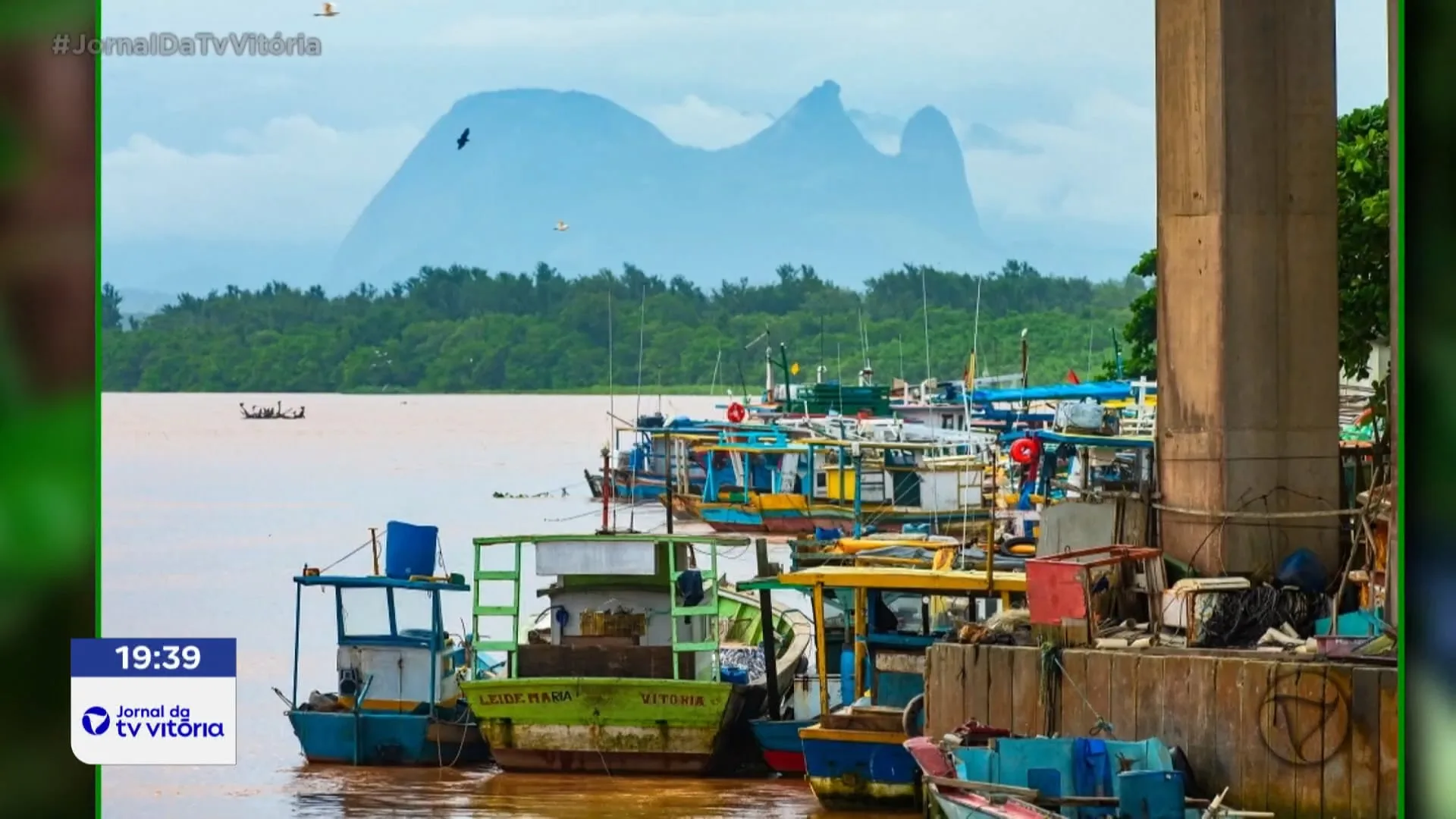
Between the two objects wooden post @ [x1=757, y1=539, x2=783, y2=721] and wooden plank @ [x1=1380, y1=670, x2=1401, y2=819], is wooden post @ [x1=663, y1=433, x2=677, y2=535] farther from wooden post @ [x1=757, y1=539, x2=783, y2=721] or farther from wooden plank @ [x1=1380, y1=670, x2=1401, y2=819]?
wooden plank @ [x1=1380, y1=670, x2=1401, y2=819]

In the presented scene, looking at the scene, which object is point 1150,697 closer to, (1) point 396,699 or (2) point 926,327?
(1) point 396,699

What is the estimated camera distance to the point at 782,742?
73.0 ft

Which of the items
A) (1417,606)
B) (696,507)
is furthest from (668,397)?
(1417,606)

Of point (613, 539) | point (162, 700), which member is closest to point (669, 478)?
point (613, 539)

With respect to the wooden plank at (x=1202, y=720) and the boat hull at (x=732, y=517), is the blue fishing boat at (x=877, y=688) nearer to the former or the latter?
the wooden plank at (x=1202, y=720)

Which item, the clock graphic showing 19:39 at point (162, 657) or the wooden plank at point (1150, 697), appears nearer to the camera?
the clock graphic showing 19:39 at point (162, 657)

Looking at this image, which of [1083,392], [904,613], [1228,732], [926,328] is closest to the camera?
[1228,732]

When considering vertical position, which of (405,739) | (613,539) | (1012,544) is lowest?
(405,739)

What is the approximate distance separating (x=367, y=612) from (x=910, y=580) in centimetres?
3075

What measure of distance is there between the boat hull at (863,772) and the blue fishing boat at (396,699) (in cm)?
503

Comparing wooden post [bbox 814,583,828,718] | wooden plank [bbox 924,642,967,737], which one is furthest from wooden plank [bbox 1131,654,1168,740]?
wooden post [bbox 814,583,828,718]

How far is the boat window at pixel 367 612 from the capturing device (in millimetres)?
38344

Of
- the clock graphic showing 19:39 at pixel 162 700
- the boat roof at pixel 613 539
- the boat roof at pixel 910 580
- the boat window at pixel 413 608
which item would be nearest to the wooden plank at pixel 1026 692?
the boat roof at pixel 910 580

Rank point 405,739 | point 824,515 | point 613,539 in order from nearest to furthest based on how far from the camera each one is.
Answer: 1. point 613,539
2. point 405,739
3. point 824,515
